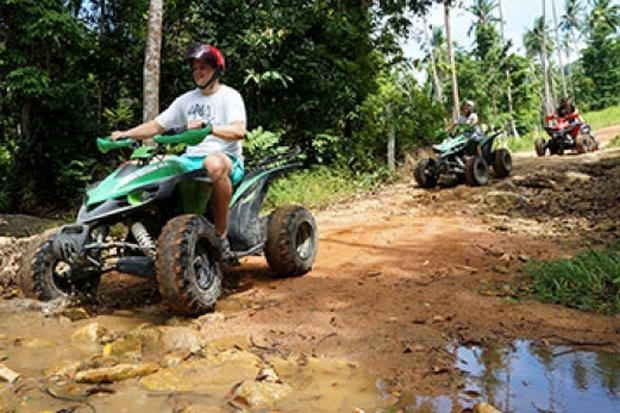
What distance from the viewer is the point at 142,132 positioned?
3.83 meters

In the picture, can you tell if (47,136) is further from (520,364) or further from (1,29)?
(520,364)

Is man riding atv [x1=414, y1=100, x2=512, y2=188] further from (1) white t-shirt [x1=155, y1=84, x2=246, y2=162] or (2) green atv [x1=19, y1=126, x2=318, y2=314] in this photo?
(2) green atv [x1=19, y1=126, x2=318, y2=314]

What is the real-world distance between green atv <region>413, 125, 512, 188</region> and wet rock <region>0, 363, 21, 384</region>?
9.03 meters

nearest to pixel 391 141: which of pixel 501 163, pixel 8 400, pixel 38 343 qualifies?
pixel 501 163

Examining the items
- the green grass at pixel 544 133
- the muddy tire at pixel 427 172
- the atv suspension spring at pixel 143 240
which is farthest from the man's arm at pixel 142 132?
the green grass at pixel 544 133

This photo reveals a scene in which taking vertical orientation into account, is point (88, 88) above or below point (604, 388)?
above

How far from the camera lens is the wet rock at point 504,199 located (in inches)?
324

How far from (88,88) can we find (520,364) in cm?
1144

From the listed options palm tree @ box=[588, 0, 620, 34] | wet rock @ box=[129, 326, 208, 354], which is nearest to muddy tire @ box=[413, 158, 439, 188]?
wet rock @ box=[129, 326, 208, 354]

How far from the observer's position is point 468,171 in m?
10.0

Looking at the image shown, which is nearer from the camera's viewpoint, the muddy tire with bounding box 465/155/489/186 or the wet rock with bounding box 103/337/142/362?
the wet rock with bounding box 103/337/142/362

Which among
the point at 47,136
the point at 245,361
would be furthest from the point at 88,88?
the point at 245,361

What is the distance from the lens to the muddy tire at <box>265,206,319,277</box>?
422cm

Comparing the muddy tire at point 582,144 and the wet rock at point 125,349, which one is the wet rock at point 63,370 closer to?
the wet rock at point 125,349
